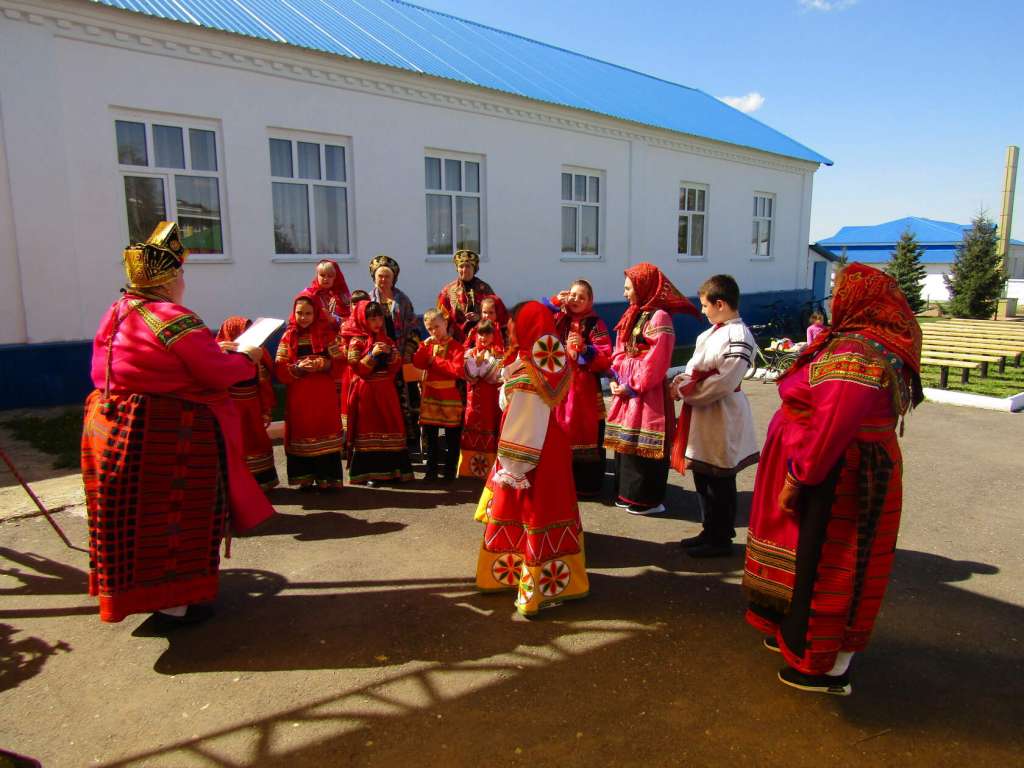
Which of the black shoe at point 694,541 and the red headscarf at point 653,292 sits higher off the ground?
the red headscarf at point 653,292

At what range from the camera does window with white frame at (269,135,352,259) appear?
32.1 ft

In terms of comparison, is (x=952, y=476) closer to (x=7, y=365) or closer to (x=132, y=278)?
(x=132, y=278)

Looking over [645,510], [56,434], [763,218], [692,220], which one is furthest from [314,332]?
[763,218]

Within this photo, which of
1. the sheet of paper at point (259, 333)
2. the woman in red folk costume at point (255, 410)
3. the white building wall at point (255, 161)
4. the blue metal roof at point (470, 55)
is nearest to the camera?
the sheet of paper at point (259, 333)

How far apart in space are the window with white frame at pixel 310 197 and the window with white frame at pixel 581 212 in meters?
4.58

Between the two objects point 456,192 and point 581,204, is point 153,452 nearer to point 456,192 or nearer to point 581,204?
point 456,192

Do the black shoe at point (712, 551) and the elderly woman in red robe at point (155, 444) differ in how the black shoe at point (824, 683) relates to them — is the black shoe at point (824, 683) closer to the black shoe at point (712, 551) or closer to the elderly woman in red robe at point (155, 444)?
the black shoe at point (712, 551)

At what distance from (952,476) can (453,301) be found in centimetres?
475

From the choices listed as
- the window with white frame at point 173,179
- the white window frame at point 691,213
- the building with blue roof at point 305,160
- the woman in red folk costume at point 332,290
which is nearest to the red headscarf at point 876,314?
the woman in red folk costume at point 332,290

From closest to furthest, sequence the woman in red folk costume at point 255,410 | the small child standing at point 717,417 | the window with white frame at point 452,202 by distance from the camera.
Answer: the small child standing at point 717,417, the woman in red folk costume at point 255,410, the window with white frame at point 452,202

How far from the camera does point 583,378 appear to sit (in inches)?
207

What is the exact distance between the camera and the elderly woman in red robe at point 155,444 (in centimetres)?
324

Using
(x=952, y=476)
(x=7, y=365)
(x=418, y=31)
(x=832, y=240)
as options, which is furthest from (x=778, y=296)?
(x=832, y=240)

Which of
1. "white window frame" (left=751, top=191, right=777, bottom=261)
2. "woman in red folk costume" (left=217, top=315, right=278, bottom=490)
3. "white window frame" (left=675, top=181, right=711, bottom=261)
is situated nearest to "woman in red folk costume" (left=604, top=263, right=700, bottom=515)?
"woman in red folk costume" (left=217, top=315, right=278, bottom=490)
